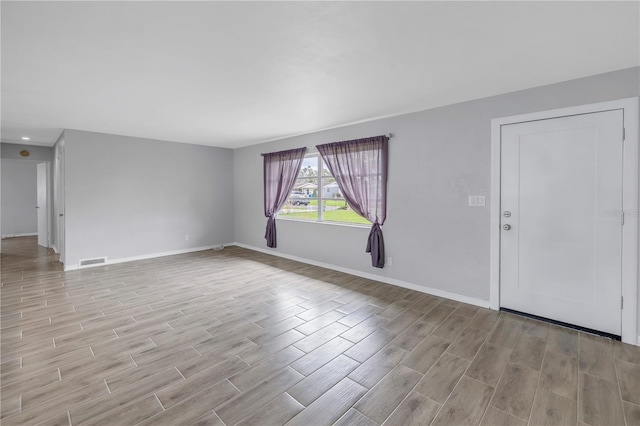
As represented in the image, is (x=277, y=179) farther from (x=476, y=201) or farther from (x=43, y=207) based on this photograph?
(x=43, y=207)

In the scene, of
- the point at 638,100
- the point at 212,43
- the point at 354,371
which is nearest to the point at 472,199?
the point at 638,100

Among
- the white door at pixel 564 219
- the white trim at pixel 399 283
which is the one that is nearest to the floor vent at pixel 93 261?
the white trim at pixel 399 283

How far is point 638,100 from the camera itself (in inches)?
99.5

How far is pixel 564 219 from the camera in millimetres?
2891

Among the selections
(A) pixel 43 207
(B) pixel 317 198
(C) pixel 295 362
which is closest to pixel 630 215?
(C) pixel 295 362

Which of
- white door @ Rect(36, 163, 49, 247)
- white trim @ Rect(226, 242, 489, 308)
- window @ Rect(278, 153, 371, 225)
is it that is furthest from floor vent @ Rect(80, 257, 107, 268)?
window @ Rect(278, 153, 371, 225)

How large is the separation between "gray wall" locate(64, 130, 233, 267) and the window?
85.0 inches

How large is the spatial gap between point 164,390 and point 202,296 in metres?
1.88

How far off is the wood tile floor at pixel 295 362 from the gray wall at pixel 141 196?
163 cm

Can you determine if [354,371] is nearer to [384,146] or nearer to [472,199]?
[472,199]

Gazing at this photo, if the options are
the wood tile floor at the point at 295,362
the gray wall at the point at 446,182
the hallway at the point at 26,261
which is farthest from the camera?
the hallway at the point at 26,261

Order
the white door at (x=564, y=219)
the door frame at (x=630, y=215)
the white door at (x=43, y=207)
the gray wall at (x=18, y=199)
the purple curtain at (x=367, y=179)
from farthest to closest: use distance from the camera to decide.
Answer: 1. the gray wall at (x=18, y=199)
2. the white door at (x=43, y=207)
3. the purple curtain at (x=367, y=179)
4. the white door at (x=564, y=219)
5. the door frame at (x=630, y=215)

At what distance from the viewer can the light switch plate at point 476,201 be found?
11.1 ft

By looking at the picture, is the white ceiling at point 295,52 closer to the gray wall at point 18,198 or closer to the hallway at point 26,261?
the hallway at point 26,261
